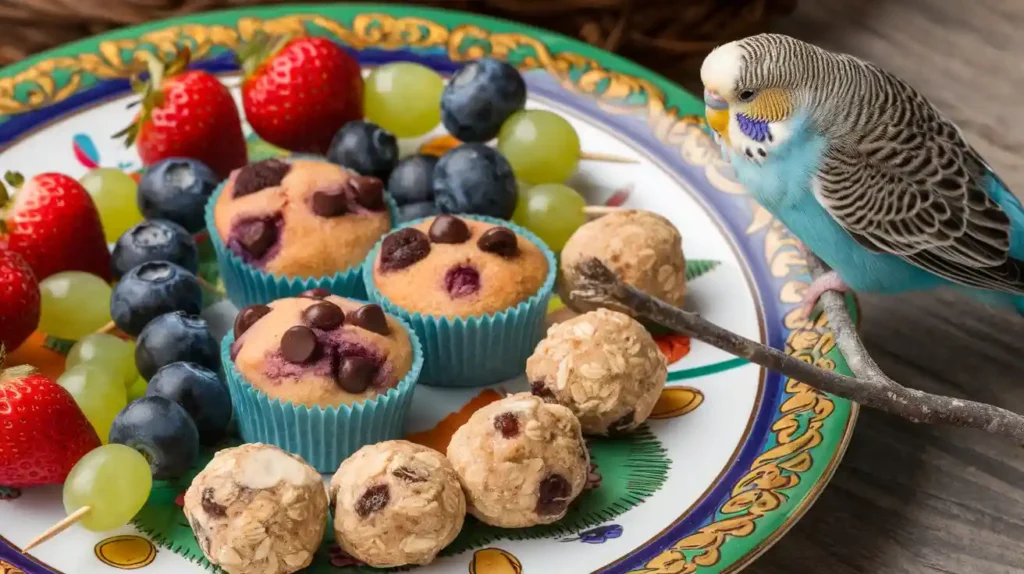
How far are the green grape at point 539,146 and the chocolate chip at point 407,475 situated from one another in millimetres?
769

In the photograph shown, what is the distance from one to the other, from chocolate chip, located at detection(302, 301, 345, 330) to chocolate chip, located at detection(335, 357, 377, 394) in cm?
5

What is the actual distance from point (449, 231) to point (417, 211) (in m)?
0.24

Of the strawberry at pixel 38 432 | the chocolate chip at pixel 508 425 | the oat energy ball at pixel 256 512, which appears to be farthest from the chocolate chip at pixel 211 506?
the chocolate chip at pixel 508 425

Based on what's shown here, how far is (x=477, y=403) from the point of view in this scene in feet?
5.86

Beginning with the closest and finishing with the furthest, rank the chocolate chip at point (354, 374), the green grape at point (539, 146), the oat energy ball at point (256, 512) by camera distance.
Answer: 1. the oat energy ball at point (256, 512)
2. the chocolate chip at point (354, 374)
3. the green grape at point (539, 146)

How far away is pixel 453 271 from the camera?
1.75 meters

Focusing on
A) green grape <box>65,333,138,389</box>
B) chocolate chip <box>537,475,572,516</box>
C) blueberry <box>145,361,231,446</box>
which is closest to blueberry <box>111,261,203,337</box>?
green grape <box>65,333,138,389</box>

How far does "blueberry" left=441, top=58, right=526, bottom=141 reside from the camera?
6.82ft

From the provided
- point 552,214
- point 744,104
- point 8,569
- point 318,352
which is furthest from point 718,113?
point 8,569

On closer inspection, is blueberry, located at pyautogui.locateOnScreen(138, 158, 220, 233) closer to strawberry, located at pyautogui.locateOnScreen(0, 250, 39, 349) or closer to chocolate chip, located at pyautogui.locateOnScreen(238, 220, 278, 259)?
chocolate chip, located at pyautogui.locateOnScreen(238, 220, 278, 259)

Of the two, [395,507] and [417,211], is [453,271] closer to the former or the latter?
[417,211]

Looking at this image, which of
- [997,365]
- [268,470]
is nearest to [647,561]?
[268,470]

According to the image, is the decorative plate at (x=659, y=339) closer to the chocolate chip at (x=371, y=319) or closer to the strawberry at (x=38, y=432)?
the strawberry at (x=38, y=432)

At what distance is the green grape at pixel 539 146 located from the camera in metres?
2.05
